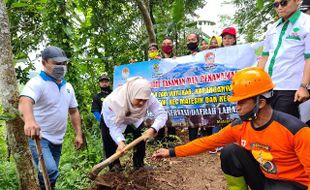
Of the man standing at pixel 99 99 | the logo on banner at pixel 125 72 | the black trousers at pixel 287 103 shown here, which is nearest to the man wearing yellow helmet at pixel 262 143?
the black trousers at pixel 287 103

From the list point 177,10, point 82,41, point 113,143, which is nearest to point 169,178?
point 113,143

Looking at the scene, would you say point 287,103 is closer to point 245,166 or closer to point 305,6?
point 245,166

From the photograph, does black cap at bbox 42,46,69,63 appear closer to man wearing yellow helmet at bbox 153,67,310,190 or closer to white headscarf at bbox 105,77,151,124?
white headscarf at bbox 105,77,151,124

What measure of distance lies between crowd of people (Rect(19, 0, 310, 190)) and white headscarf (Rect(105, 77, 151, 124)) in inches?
0.4

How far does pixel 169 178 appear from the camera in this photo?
14.4 feet

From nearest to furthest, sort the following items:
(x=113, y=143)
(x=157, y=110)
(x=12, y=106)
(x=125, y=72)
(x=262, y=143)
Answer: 1. (x=262, y=143)
2. (x=12, y=106)
3. (x=157, y=110)
4. (x=113, y=143)
5. (x=125, y=72)

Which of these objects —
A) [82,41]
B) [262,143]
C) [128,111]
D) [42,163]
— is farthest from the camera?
[82,41]

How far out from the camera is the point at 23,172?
140 inches

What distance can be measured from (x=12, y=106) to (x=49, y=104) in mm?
359

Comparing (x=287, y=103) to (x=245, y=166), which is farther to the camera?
(x=287, y=103)

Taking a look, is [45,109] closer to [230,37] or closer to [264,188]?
[264,188]

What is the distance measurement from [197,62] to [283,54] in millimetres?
2604

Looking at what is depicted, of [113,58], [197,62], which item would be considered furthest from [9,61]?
[113,58]

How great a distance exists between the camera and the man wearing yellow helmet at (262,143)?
228 centimetres
